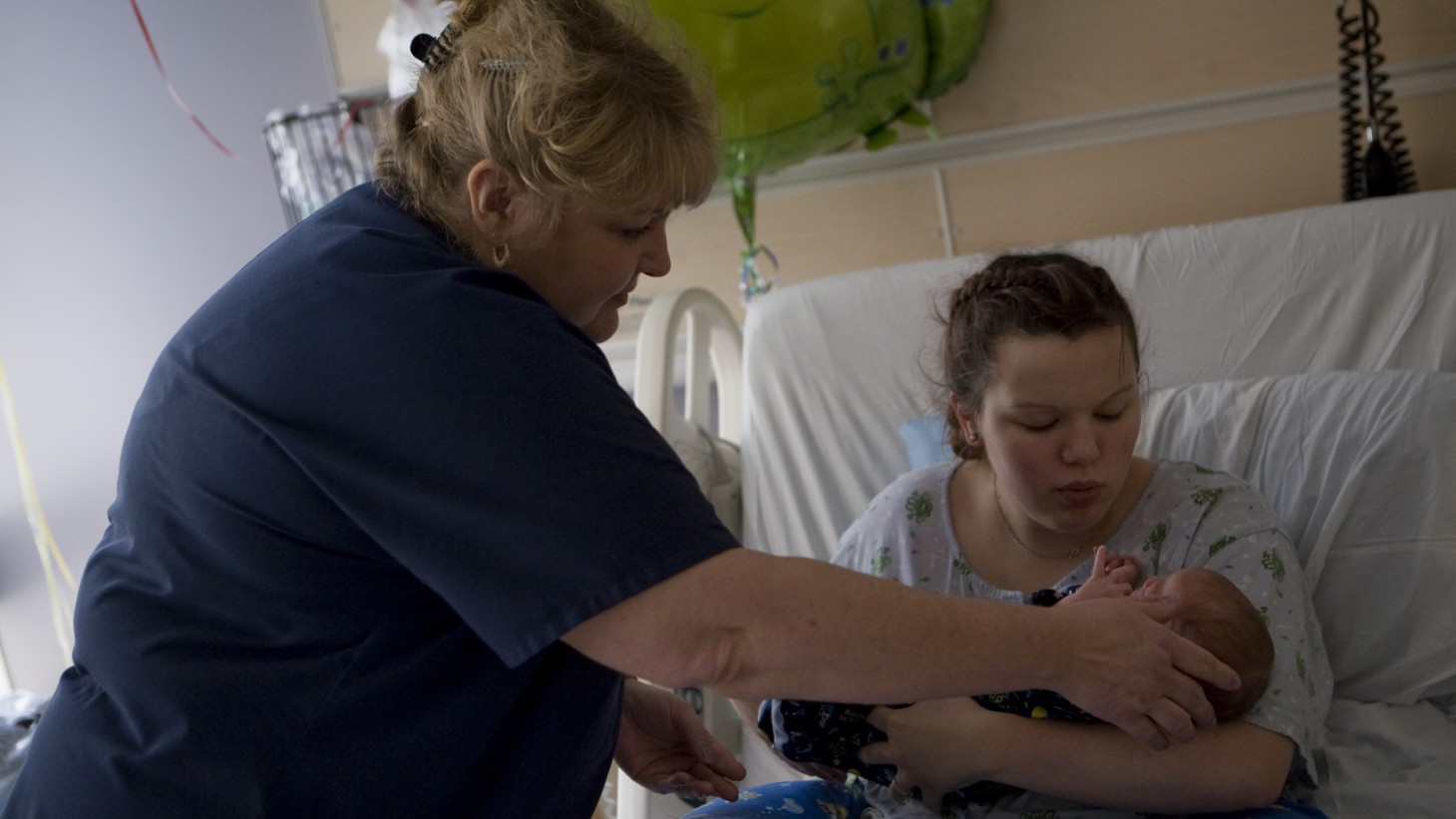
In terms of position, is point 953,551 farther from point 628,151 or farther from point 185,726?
point 185,726

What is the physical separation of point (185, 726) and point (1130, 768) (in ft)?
2.90

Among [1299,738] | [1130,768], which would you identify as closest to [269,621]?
[1130,768]

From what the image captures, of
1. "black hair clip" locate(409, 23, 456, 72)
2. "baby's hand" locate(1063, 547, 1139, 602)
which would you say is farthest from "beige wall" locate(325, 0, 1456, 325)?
"black hair clip" locate(409, 23, 456, 72)

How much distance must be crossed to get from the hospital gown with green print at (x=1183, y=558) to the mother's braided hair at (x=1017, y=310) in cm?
14

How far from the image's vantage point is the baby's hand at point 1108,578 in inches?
53.6

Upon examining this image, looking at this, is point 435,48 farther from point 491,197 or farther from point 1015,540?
point 1015,540

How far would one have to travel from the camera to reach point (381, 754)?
1105 mm

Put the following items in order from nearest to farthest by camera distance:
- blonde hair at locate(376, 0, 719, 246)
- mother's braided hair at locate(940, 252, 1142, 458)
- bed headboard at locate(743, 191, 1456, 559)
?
blonde hair at locate(376, 0, 719, 246), mother's braided hair at locate(940, 252, 1142, 458), bed headboard at locate(743, 191, 1456, 559)

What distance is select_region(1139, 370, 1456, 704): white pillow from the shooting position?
1.61 meters

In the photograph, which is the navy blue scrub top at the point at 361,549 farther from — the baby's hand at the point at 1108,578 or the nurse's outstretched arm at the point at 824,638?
the baby's hand at the point at 1108,578

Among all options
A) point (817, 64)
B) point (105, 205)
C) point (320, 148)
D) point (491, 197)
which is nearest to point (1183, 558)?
point (491, 197)

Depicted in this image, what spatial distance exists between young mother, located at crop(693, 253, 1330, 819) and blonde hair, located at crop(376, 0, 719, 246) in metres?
0.55

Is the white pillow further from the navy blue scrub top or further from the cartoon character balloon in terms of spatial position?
the navy blue scrub top

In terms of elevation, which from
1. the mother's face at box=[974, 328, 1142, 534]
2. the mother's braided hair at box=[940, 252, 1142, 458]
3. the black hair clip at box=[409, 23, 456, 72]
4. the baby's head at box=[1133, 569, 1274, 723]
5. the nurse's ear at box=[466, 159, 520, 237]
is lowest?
the baby's head at box=[1133, 569, 1274, 723]
